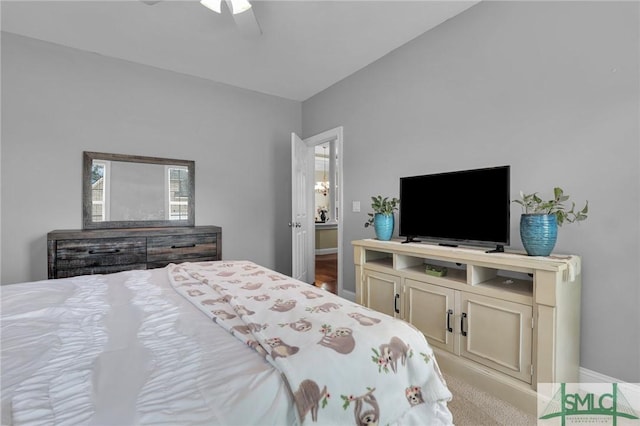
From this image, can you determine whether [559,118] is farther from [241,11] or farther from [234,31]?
[234,31]

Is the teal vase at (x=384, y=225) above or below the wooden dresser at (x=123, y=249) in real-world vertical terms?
above

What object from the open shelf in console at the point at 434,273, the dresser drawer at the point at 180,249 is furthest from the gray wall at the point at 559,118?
the dresser drawer at the point at 180,249

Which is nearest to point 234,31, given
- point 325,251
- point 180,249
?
point 180,249

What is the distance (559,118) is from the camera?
1.98m

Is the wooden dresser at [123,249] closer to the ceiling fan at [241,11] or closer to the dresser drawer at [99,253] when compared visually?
the dresser drawer at [99,253]

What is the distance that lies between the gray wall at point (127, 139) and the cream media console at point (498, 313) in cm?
225

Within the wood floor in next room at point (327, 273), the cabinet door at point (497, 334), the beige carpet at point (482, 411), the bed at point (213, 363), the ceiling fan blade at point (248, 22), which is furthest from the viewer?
the wood floor in next room at point (327, 273)

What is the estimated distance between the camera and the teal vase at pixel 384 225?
2775 mm

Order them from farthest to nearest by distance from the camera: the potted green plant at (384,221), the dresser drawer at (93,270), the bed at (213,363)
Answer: the potted green plant at (384,221) < the dresser drawer at (93,270) < the bed at (213,363)

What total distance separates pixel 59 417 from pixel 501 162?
2.59 meters

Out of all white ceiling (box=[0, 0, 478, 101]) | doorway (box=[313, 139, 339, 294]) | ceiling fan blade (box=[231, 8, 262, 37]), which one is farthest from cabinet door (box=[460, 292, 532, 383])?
doorway (box=[313, 139, 339, 294])

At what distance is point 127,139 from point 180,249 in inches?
52.6

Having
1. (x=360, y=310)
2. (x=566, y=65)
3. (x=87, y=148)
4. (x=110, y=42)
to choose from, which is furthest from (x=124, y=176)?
(x=566, y=65)

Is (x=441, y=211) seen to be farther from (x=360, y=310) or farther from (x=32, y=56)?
(x=32, y=56)
